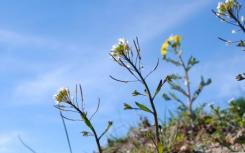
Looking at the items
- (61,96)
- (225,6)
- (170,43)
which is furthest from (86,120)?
(170,43)

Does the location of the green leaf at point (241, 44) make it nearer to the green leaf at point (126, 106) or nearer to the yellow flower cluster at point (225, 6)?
the yellow flower cluster at point (225, 6)

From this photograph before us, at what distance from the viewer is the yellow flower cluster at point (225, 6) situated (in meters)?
3.44

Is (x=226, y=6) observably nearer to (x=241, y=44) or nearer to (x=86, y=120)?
(x=241, y=44)

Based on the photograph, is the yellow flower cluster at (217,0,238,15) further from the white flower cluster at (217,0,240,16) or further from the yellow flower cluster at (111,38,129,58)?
the yellow flower cluster at (111,38,129,58)

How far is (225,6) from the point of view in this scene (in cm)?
343

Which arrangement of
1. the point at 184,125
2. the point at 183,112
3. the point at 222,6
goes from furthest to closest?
the point at 183,112
the point at 184,125
the point at 222,6

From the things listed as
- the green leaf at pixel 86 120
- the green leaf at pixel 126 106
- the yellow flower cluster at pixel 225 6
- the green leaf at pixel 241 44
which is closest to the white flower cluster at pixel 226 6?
the yellow flower cluster at pixel 225 6

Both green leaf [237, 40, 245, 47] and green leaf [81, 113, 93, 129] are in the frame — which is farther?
green leaf [237, 40, 245, 47]

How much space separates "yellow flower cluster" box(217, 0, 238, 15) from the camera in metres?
3.44

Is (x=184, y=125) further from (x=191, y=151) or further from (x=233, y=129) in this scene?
(x=191, y=151)

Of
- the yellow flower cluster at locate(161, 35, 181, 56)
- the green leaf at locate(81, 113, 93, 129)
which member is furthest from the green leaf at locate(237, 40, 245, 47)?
the yellow flower cluster at locate(161, 35, 181, 56)

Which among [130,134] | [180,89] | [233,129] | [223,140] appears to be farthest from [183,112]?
[223,140]

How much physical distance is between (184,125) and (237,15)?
399 cm

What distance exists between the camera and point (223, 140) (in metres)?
5.59
